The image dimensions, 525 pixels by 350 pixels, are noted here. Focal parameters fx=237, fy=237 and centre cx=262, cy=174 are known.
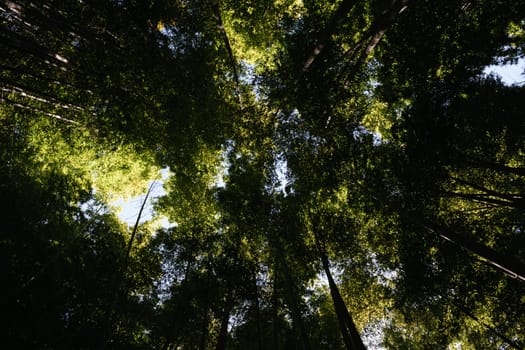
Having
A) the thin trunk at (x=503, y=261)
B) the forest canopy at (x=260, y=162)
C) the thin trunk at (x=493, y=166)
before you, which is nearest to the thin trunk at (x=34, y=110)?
the forest canopy at (x=260, y=162)

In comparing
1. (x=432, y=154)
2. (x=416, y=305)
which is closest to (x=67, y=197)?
(x=432, y=154)

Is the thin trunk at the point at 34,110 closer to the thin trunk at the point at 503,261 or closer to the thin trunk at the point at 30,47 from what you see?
the thin trunk at the point at 30,47

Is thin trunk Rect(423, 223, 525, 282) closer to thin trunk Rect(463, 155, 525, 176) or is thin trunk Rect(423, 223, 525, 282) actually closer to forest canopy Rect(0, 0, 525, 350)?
forest canopy Rect(0, 0, 525, 350)

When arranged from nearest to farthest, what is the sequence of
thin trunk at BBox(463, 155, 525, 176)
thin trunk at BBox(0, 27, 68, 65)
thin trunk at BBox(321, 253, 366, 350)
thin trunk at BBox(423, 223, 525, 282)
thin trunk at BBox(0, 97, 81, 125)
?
thin trunk at BBox(423, 223, 525, 282) < thin trunk at BBox(463, 155, 525, 176) < thin trunk at BBox(0, 27, 68, 65) < thin trunk at BBox(321, 253, 366, 350) < thin trunk at BBox(0, 97, 81, 125)

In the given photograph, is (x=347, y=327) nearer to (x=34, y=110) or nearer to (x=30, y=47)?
(x=30, y=47)

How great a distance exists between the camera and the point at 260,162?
1159 cm

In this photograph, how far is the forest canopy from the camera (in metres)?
8.54

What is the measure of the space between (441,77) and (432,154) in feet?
10.7

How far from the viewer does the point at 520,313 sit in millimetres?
10859

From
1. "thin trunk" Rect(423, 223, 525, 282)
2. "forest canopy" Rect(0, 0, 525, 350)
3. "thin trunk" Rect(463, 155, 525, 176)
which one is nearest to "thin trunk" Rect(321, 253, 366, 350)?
"forest canopy" Rect(0, 0, 525, 350)

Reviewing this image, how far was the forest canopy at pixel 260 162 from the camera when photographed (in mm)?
8539

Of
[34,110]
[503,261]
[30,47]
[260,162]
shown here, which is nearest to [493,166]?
[503,261]

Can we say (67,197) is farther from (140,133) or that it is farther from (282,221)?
(282,221)

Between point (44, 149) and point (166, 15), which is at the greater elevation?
point (44, 149)
